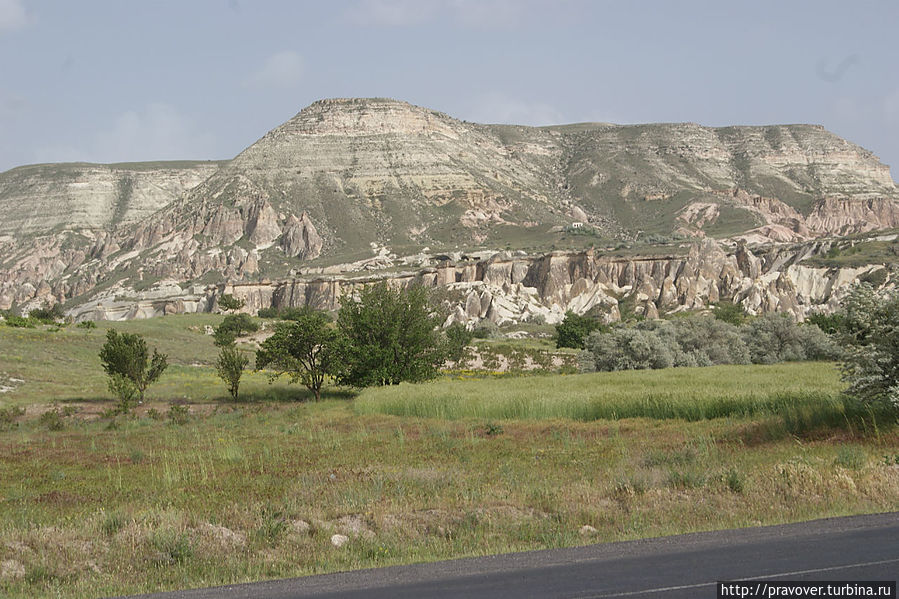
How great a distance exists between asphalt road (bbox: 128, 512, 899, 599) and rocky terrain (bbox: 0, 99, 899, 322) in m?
93.7

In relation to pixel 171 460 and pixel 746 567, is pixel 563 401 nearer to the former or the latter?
pixel 171 460

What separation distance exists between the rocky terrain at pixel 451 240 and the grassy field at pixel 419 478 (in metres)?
77.7

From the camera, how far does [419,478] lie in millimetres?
14281

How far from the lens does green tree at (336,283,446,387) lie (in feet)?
127

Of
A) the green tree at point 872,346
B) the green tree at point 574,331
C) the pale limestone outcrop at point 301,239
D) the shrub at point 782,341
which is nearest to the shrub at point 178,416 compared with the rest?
the green tree at point 872,346

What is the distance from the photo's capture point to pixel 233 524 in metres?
11.2

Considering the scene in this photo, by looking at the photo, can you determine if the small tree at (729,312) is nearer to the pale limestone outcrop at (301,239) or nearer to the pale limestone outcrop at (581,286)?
the pale limestone outcrop at (581,286)

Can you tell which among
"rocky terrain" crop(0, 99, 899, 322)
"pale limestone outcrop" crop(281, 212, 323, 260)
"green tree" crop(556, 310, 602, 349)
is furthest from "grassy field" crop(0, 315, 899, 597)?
"pale limestone outcrop" crop(281, 212, 323, 260)

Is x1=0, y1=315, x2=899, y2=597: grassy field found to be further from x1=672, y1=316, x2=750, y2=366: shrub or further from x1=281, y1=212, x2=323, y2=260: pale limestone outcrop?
x1=281, y1=212, x2=323, y2=260: pale limestone outcrop

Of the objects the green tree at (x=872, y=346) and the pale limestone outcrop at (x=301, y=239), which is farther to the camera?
the pale limestone outcrop at (x=301, y=239)

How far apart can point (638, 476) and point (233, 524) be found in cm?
641

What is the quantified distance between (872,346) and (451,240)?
143 meters

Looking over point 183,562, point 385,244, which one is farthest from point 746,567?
point 385,244

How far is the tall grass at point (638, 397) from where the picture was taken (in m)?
20.7
